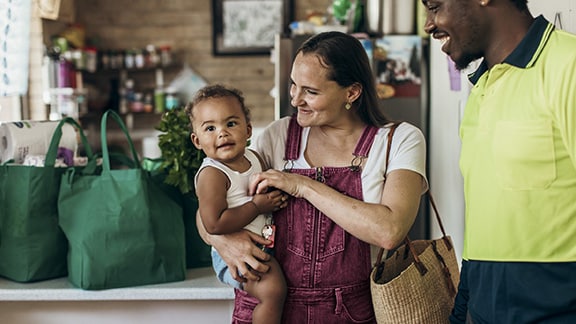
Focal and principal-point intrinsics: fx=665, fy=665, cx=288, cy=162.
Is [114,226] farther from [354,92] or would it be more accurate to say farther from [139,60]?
[139,60]

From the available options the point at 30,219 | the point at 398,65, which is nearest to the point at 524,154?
the point at 30,219

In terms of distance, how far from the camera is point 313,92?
5.37ft

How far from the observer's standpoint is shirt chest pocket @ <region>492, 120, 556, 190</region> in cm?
113

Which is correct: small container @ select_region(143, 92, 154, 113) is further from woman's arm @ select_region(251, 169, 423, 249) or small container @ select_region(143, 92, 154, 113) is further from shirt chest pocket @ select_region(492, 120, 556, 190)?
shirt chest pocket @ select_region(492, 120, 556, 190)

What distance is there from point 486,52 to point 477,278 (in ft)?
1.43

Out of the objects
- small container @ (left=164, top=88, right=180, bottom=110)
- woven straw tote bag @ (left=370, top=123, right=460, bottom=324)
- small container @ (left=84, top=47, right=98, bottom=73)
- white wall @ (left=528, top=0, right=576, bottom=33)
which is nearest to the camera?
white wall @ (left=528, top=0, right=576, bottom=33)

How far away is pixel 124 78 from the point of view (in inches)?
271

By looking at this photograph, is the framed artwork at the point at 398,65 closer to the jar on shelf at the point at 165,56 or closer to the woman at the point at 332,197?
the woman at the point at 332,197

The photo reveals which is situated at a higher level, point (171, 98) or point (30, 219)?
point (171, 98)

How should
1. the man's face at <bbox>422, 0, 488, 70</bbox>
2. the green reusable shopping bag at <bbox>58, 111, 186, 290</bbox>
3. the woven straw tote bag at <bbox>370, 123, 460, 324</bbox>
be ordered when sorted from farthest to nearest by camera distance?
the green reusable shopping bag at <bbox>58, 111, 186, 290</bbox>, the woven straw tote bag at <bbox>370, 123, 460, 324</bbox>, the man's face at <bbox>422, 0, 488, 70</bbox>

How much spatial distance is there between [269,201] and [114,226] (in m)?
0.55

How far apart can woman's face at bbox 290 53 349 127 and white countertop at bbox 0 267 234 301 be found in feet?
2.10

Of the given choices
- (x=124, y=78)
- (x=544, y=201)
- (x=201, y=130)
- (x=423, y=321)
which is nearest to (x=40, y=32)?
(x=124, y=78)

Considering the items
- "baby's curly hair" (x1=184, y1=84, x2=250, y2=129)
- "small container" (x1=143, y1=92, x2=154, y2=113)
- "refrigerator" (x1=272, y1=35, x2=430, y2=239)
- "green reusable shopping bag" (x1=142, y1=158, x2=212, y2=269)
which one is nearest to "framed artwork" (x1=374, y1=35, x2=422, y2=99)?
"refrigerator" (x1=272, y1=35, x2=430, y2=239)
